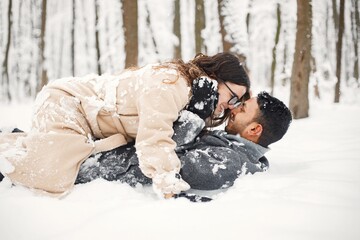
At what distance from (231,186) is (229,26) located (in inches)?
184

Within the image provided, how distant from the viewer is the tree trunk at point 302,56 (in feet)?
18.9

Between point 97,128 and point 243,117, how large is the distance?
117cm

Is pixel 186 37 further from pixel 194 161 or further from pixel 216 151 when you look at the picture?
pixel 194 161

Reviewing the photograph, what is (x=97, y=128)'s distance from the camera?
2250 mm

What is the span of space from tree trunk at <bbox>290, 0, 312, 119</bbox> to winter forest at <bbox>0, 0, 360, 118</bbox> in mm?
18

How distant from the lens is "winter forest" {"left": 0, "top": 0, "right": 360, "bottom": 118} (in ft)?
19.7

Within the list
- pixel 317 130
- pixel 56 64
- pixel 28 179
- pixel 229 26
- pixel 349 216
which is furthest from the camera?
pixel 56 64

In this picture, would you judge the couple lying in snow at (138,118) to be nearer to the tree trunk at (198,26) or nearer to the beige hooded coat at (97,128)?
the beige hooded coat at (97,128)

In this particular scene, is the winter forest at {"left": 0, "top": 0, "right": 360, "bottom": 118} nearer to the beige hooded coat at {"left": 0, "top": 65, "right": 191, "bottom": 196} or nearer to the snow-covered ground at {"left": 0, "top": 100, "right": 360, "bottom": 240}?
the beige hooded coat at {"left": 0, "top": 65, "right": 191, "bottom": 196}

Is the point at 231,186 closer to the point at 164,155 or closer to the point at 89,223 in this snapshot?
the point at 164,155

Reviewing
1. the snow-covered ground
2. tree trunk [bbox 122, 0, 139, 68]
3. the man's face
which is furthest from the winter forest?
the snow-covered ground

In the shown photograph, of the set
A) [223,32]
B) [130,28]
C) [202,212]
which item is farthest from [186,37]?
[202,212]

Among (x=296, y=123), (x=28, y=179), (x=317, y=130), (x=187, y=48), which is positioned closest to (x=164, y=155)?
(x=28, y=179)

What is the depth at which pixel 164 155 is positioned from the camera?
6.20 feet
